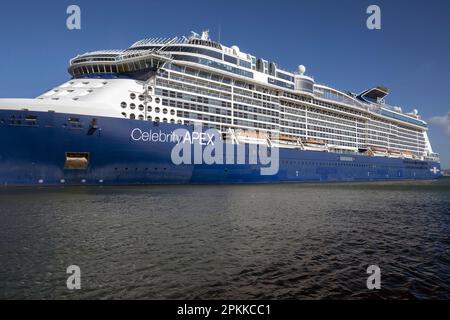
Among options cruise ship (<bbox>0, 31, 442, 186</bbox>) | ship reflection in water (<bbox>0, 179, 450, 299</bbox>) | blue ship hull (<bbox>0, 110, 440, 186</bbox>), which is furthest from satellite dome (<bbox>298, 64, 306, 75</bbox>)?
ship reflection in water (<bbox>0, 179, 450, 299</bbox>)

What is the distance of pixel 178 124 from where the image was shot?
36469 mm

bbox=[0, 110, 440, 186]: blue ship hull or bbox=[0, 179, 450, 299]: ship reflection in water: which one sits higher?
bbox=[0, 110, 440, 186]: blue ship hull

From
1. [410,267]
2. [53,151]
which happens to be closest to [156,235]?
[410,267]

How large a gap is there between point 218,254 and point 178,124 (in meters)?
28.0

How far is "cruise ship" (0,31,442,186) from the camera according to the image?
29297 mm

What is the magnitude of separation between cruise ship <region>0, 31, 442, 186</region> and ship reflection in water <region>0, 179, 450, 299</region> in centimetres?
1353

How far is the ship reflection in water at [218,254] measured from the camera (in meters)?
7.14

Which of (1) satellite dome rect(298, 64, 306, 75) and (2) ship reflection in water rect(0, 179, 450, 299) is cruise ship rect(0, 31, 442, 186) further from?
(2) ship reflection in water rect(0, 179, 450, 299)

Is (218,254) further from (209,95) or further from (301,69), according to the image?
(301,69)

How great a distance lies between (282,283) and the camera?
7.50 metres

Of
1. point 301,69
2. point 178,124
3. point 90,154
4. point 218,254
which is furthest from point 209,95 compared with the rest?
point 218,254

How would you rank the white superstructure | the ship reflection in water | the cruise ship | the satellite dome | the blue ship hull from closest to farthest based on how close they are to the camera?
the ship reflection in water < the blue ship hull < the cruise ship < the white superstructure < the satellite dome

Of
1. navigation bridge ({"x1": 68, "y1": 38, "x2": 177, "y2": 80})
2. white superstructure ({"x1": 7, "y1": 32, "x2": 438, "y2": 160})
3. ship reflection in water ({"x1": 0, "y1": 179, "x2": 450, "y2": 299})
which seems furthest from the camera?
navigation bridge ({"x1": 68, "y1": 38, "x2": 177, "y2": 80})
